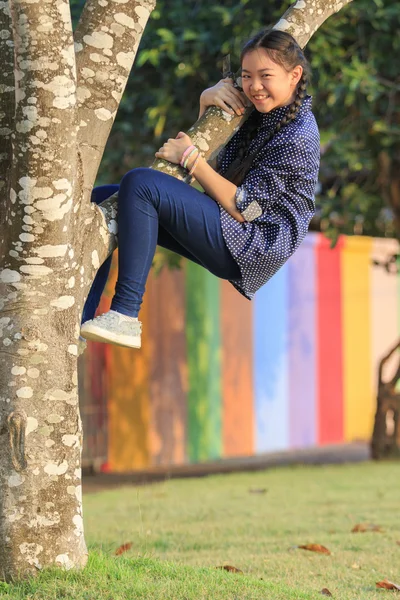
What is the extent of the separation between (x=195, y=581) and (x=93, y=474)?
7456 millimetres

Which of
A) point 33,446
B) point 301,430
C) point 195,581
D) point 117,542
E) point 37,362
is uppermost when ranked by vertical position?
point 37,362

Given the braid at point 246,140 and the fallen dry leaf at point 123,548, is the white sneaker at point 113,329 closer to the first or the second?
the braid at point 246,140

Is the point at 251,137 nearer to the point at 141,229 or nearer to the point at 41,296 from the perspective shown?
the point at 141,229

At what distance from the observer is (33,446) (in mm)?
3436

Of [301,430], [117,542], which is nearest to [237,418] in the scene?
[301,430]

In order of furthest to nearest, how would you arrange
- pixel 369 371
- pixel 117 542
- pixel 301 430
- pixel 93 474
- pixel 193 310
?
pixel 369 371 < pixel 301 430 < pixel 193 310 < pixel 93 474 < pixel 117 542

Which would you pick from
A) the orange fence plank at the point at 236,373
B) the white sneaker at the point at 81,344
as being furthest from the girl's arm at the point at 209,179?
the orange fence plank at the point at 236,373

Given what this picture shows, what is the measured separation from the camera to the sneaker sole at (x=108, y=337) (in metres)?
3.54

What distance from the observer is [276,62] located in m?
3.84

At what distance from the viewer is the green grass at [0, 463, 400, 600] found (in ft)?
11.5

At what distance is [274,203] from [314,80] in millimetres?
4838

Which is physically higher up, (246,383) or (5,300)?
(5,300)

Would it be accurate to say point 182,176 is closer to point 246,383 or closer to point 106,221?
point 106,221

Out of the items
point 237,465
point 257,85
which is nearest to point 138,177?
point 257,85
